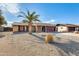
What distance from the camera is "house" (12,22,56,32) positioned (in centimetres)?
342

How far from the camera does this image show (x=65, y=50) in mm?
3371

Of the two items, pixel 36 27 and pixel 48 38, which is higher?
pixel 36 27

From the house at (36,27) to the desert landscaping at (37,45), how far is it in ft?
0.20

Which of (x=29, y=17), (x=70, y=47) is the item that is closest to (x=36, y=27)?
(x=29, y=17)

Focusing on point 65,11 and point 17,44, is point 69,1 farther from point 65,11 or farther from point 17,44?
point 17,44

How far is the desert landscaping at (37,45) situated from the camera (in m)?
3.36

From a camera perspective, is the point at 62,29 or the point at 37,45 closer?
the point at 37,45

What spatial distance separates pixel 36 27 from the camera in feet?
11.3

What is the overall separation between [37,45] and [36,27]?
0.27m

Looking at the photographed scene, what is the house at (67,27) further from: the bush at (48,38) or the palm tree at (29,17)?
the palm tree at (29,17)

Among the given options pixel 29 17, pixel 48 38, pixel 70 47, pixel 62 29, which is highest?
pixel 29 17

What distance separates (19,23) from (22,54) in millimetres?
458

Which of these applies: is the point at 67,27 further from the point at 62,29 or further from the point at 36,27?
the point at 36,27

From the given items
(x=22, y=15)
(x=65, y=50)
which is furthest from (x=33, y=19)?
(x=65, y=50)
